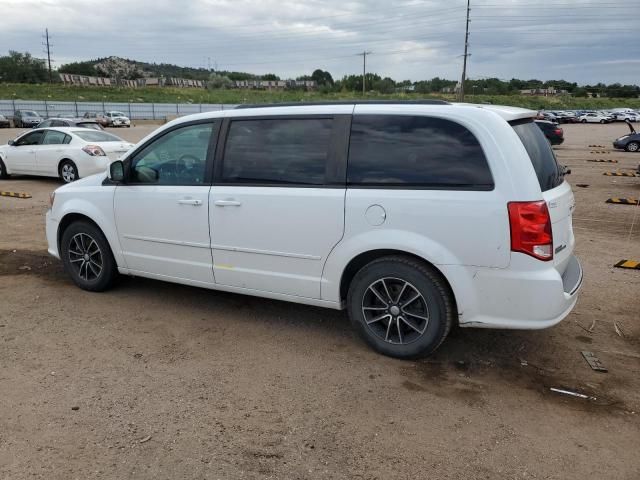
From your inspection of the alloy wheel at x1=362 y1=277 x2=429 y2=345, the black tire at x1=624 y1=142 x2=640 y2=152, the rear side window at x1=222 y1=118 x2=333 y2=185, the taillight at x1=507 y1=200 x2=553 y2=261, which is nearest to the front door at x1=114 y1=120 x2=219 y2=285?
the rear side window at x1=222 y1=118 x2=333 y2=185

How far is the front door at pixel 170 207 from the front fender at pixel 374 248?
1.16m

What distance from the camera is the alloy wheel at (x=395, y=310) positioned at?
13.0ft

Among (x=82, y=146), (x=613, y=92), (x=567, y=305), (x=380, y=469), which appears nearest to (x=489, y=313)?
(x=567, y=305)

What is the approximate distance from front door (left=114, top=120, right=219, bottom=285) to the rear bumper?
220cm

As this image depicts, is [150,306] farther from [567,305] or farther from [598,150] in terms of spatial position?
[598,150]

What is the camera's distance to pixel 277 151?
441 cm

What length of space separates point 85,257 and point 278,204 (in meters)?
2.48

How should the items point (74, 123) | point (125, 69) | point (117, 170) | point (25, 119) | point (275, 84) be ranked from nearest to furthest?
1. point (117, 170)
2. point (74, 123)
3. point (25, 119)
4. point (275, 84)
5. point (125, 69)

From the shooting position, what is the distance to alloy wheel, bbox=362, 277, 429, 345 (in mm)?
3977

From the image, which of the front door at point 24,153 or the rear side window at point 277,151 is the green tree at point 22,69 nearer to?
the front door at point 24,153

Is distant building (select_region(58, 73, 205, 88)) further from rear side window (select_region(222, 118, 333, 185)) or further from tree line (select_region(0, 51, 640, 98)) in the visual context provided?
rear side window (select_region(222, 118, 333, 185))

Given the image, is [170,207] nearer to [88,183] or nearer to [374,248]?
[88,183]

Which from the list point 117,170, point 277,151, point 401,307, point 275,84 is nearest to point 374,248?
point 401,307

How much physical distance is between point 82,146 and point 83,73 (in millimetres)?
136216
